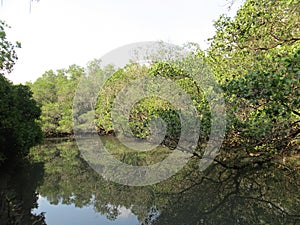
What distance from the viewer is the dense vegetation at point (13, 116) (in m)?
10.3

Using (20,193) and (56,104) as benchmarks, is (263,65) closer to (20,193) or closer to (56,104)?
(20,193)

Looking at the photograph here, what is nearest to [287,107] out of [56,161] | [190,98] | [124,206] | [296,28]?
[296,28]

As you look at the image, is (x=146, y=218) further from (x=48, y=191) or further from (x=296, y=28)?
(x=296, y=28)

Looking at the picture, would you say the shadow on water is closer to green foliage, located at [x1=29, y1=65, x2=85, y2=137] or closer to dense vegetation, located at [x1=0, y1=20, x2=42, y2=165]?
dense vegetation, located at [x1=0, y1=20, x2=42, y2=165]

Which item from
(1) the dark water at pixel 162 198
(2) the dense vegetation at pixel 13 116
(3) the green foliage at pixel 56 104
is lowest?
(1) the dark water at pixel 162 198

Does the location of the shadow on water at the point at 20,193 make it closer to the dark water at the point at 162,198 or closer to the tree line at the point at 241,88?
the dark water at the point at 162,198

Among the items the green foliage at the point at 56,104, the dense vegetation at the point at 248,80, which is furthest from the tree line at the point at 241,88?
the green foliage at the point at 56,104

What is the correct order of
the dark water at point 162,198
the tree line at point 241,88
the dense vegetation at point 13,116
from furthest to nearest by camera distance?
the dense vegetation at point 13,116, the dark water at point 162,198, the tree line at point 241,88

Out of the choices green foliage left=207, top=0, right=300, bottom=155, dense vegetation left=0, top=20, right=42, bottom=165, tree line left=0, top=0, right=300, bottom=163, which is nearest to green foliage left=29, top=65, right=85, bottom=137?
tree line left=0, top=0, right=300, bottom=163

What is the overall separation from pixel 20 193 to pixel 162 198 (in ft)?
11.8

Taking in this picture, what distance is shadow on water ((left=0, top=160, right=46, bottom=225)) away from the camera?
554 cm

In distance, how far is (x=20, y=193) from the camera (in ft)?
24.4

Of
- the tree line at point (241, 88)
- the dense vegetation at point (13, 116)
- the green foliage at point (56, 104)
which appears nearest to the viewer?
the tree line at point (241, 88)

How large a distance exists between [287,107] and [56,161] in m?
11.4
